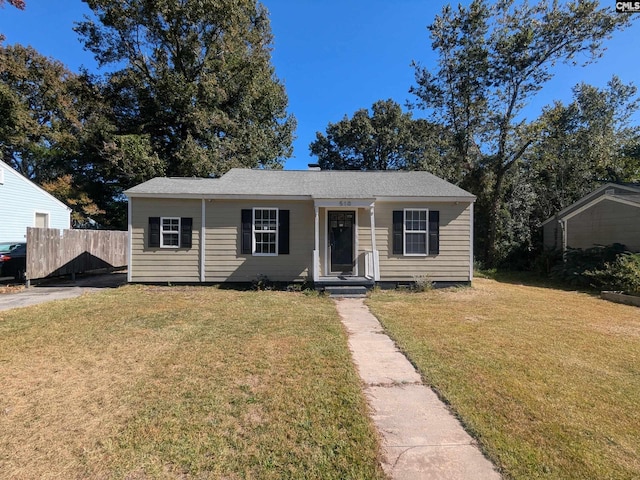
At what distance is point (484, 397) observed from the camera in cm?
321

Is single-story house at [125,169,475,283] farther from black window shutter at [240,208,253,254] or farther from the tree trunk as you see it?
the tree trunk

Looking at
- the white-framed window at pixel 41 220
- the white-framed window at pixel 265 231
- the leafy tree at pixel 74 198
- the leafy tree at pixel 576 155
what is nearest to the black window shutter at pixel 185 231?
the white-framed window at pixel 265 231

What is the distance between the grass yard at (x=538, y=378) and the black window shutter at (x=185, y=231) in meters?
6.15

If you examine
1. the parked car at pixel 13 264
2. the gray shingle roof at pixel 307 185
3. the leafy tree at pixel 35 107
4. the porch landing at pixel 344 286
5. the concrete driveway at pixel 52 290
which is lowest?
the concrete driveway at pixel 52 290

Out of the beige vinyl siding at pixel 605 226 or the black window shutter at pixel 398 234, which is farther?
the beige vinyl siding at pixel 605 226

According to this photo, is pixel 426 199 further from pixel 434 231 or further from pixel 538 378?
pixel 538 378

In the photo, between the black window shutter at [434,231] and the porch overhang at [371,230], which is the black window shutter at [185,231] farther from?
the black window shutter at [434,231]

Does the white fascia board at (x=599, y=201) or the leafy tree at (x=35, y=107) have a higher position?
the leafy tree at (x=35, y=107)

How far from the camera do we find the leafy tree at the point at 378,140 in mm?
25672

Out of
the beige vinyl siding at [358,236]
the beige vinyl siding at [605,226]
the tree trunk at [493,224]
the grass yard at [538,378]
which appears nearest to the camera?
the grass yard at [538,378]

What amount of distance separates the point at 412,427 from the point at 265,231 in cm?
791

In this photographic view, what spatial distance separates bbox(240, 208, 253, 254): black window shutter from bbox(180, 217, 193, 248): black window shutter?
1.58 m

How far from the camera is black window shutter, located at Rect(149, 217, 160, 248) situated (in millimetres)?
9836

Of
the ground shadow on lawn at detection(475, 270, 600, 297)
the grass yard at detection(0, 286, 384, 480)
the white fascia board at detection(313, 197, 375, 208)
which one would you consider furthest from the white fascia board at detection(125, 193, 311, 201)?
the ground shadow on lawn at detection(475, 270, 600, 297)
